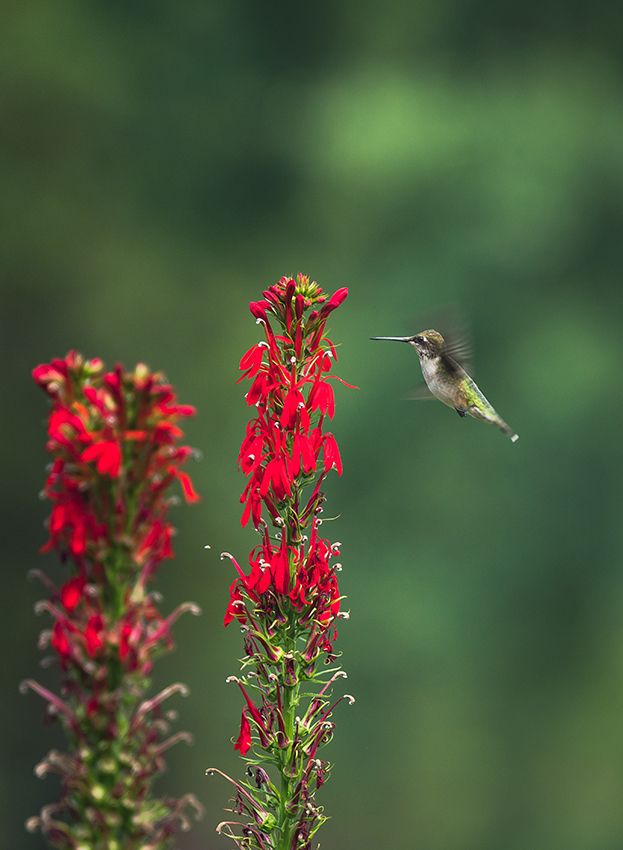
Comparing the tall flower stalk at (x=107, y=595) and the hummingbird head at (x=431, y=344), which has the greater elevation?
the hummingbird head at (x=431, y=344)

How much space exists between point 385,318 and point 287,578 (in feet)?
31.1

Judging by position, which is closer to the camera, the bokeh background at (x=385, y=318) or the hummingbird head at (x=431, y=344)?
the hummingbird head at (x=431, y=344)

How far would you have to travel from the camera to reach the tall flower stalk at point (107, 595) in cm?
271

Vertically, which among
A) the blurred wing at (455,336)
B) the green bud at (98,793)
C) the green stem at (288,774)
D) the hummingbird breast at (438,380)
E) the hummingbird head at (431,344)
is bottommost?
the green bud at (98,793)

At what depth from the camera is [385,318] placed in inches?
508

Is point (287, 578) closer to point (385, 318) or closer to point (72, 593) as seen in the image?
point (72, 593)

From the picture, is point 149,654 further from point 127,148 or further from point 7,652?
point 127,148

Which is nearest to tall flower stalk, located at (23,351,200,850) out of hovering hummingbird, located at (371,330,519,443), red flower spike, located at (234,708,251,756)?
red flower spike, located at (234,708,251,756)

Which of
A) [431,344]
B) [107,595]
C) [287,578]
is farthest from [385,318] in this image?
[107,595]

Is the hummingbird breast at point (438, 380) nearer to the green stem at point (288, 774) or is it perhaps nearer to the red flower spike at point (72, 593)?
the green stem at point (288, 774)

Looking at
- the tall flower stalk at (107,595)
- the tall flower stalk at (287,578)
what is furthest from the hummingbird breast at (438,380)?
the tall flower stalk at (107,595)

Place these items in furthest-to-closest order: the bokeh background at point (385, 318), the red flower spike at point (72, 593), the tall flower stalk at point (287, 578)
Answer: the bokeh background at point (385, 318), the tall flower stalk at point (287, 578), the red flower spike at point (72, 593)

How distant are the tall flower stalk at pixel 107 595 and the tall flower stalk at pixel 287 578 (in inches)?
31.0

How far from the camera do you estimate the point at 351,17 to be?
15.8m
